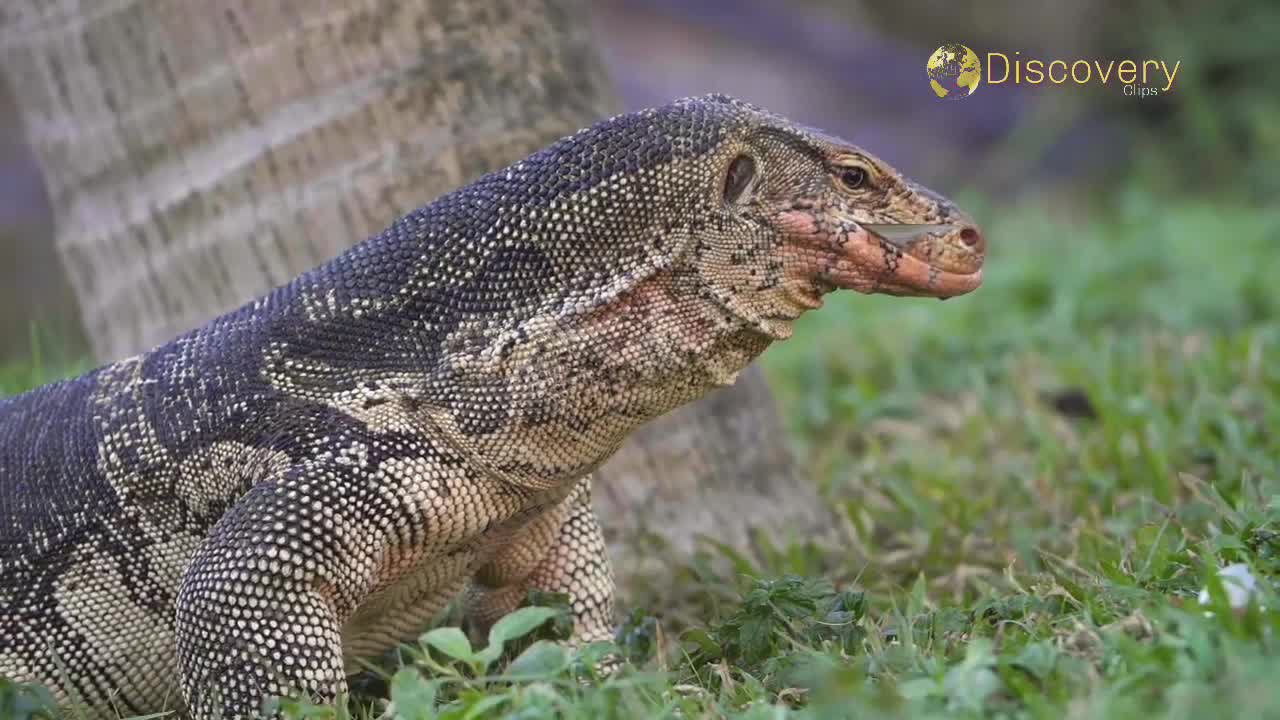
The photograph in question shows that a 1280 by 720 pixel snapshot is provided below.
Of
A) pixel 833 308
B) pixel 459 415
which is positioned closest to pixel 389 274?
pixel 459 415

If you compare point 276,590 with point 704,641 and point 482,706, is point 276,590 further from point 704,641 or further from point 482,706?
point 704,641

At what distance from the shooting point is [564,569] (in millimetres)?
3793

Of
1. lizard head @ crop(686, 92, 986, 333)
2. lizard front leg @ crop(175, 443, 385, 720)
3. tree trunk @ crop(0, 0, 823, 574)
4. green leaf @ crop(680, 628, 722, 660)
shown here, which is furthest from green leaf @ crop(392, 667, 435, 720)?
tree trunk @ crop(0, 0, 823, 574)

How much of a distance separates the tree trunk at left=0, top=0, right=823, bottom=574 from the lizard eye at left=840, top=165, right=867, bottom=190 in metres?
1.53

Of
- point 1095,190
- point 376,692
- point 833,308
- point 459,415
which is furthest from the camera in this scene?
point 1095,190

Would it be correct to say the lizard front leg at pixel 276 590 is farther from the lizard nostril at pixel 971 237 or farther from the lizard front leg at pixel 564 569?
the lizard nostril at pixel 971 237

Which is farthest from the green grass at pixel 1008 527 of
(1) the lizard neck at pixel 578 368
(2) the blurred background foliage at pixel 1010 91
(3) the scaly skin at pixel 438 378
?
(2) the blurred background foliage at pixel 1010 91

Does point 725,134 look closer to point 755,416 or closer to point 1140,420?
point 755,416

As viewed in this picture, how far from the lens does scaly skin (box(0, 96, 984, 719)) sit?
124 inches

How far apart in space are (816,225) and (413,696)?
134cm

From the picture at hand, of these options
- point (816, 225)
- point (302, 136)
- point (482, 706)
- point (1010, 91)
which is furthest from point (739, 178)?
point (1010, 91)

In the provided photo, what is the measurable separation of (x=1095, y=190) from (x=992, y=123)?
124 cm

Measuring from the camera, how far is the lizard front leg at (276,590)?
3.04 meters

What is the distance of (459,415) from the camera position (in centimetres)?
322
